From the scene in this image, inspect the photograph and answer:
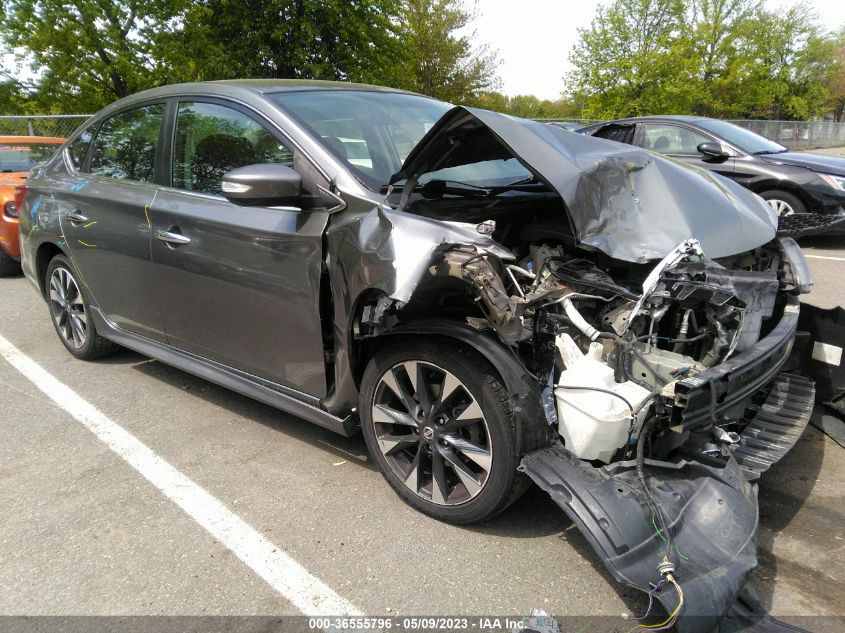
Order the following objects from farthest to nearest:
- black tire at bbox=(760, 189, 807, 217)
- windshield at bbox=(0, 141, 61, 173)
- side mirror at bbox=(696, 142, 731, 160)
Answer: windshield at bbox=(0, 141, 61, 173) < side mirror at bbox=(696, 142, 731, 160) < black tire at bbox=(760, 189, 807, 217)

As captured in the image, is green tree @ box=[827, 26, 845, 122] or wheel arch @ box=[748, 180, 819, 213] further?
green tree @ box=[827, 26, 845, 122]

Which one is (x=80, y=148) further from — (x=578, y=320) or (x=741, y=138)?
(x=741, y=138)

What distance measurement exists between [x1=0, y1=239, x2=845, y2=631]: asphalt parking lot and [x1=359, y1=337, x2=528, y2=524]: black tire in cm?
14

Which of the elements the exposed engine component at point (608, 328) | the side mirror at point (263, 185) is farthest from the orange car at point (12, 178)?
the exposed engine component at point (608, 328)

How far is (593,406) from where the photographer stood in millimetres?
2295

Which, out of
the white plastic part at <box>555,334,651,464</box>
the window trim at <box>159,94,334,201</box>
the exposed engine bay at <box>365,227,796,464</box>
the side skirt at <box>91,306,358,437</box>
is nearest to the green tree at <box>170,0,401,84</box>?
the window trim at <box>159,94,334,201</box>

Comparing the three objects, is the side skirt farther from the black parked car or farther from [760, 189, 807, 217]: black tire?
[760, 189, 807, 217]: black tire

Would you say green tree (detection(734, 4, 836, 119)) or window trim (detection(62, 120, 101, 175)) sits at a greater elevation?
green tree (detection(734, 4, 836, 119))

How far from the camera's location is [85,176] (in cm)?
435

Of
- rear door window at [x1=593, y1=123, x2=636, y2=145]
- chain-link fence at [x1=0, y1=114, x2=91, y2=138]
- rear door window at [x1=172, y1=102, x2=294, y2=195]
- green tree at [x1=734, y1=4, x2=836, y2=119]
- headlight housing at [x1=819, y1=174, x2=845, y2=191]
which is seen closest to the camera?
rear door window at [x1=172, y1=102, x2=294, y2=195]

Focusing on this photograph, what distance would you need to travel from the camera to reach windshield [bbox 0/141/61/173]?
8.34 m

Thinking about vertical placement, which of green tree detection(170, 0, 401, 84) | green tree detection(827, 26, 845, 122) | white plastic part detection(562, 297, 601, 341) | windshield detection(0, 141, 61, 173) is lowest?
white plastic part detection(562, 297, 601, 341)

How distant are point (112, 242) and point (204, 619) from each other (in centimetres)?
252

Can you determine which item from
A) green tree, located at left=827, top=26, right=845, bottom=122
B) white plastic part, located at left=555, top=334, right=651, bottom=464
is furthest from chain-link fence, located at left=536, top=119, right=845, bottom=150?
white plastic part, located at left=555, top=334, right=651, bottom=464
